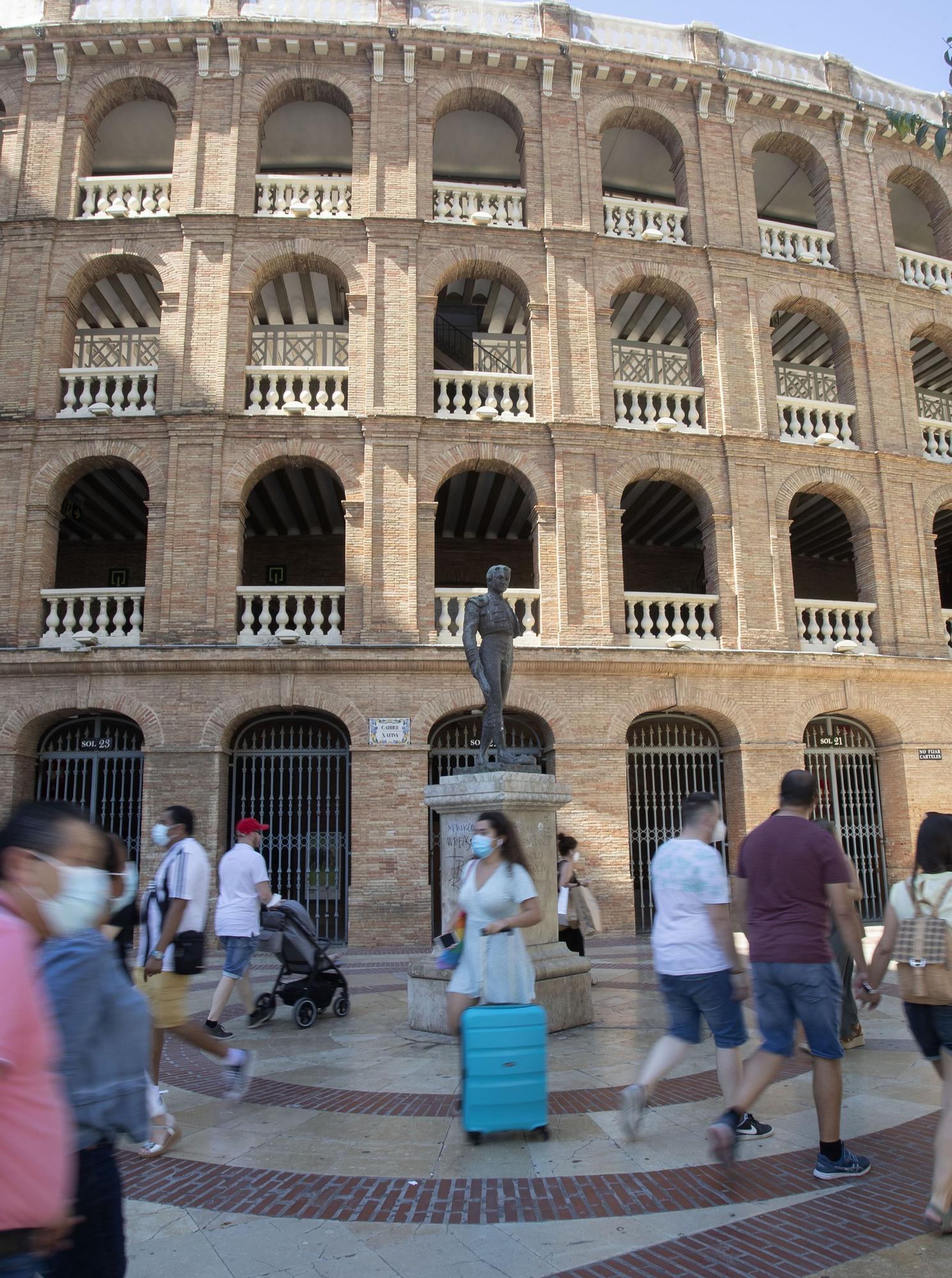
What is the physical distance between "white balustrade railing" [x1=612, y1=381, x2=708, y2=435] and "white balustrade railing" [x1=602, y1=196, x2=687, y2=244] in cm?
290

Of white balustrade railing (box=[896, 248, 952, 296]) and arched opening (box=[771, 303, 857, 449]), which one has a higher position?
white balustrade railing (box=[896, 248, 952, 296])

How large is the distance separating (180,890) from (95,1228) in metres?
3.11

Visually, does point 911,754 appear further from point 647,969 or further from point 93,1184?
point 93,1184

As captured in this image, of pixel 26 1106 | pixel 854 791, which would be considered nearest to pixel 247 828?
pixel 26 1106

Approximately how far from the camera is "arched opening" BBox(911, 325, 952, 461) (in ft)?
65.5

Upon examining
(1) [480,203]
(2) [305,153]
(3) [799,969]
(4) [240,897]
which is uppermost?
(2) [305,153]

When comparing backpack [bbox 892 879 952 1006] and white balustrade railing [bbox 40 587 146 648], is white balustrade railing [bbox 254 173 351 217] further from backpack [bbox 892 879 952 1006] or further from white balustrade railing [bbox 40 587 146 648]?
backpack [bbox 892 879 952 1006]

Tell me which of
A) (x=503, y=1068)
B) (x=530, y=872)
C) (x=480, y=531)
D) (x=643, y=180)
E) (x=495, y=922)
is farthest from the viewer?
(x=480, y=531)

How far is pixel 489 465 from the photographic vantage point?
17.7 meters

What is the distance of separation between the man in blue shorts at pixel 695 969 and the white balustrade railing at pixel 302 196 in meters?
16.2

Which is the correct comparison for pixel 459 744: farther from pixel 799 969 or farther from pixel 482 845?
pixel 799 969

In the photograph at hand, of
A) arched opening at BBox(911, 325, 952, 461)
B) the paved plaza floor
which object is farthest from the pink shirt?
arched opening at BBox(911, 325, 952, 461)

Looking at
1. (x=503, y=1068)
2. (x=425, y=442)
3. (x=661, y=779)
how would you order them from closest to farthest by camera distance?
(x=503, y=1068) < (x=425, y=442) < (x=661, y=779)

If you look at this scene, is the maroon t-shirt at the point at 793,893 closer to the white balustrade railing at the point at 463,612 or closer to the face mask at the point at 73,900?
the face mask at the point at 73,900
